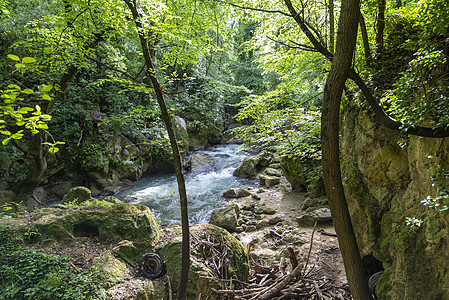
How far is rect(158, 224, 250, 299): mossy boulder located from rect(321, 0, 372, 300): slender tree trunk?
7.18 ft

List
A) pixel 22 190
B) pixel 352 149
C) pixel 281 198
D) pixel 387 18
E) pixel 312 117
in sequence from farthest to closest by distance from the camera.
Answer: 1. pixel 281 198
2. pixel 22 190
3. pixel 312 117
4. pixel 352 149
5. pixel 387 18

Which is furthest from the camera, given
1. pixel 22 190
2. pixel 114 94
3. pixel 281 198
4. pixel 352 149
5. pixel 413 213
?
pixel 114 94

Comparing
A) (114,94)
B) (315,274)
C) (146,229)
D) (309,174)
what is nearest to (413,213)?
(315,274)

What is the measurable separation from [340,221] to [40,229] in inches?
195

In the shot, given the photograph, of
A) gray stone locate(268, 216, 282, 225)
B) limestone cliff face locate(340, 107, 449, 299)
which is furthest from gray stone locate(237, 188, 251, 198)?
limestone cliff face locate(340, 107, 449, 299)

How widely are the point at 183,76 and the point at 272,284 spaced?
4035mm

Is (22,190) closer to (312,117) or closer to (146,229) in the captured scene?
(146,229)

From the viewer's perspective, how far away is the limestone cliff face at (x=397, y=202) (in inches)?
94.6

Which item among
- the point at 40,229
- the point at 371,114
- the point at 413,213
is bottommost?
the point at 40,229

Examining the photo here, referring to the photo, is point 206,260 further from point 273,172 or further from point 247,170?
point 247,170

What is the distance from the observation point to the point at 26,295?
288 centimetres

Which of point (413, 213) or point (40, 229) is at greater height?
point (413, 213)

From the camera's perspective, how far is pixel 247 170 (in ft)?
42.0

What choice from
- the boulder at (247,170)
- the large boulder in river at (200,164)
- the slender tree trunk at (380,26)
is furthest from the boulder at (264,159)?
the slender tree trunk at (380,26)
